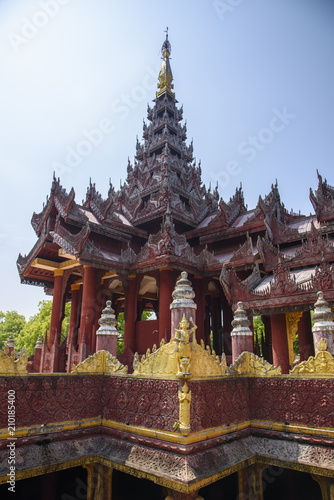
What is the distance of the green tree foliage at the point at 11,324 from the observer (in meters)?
45.0

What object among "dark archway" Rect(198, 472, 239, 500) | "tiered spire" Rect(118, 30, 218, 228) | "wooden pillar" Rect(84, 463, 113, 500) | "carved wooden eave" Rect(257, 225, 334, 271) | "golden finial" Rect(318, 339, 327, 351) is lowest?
"dark archway" Rect(198, 472, 239, 500)

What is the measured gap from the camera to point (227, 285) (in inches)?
463

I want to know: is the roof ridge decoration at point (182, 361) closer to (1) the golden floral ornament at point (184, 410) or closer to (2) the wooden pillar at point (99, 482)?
(1) the golden floral ornament at point (184, 410)

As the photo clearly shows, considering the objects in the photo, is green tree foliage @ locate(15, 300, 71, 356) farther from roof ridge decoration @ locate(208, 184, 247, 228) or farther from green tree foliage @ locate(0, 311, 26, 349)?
roof ridge decoration @ locate(208, 184, 247, 228)

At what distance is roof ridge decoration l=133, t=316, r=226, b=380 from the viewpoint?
17.1 ft

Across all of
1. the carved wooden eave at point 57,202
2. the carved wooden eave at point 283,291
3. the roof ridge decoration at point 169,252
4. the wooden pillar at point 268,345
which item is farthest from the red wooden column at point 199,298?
the carved wooden eave at point 57,202

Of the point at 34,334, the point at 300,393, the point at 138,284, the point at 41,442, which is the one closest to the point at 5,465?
the point at 41,442

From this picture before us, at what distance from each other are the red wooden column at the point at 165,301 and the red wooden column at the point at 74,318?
566 cm

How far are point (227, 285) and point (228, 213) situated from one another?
18.2 ft

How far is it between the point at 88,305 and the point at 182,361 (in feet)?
30.3

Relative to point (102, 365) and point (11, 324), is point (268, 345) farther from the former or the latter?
point (11, 324)

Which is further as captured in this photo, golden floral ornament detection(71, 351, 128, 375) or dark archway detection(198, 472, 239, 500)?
golden floral ornament detection(71, 351, 128, 375)

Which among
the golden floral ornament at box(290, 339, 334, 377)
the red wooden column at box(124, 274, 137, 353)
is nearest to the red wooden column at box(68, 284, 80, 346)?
the red wooden column at box(124, 274, 137, 353)

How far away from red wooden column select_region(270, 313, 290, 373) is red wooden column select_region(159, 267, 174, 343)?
166 inches
